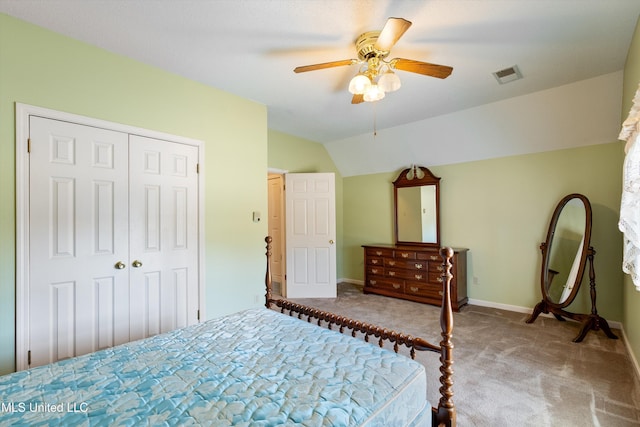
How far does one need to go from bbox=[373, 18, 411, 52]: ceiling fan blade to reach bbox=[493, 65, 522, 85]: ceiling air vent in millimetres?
1533

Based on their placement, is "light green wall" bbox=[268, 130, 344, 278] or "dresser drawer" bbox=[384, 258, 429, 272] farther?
"light green wall" bbox=[268, 130, 344, 278]

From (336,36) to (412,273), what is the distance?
3353 millimetres

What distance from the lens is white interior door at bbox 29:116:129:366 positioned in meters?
2.09

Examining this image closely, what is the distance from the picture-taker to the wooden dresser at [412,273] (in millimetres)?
3990

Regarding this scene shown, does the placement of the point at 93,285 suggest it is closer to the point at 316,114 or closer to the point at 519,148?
the point at 316,114

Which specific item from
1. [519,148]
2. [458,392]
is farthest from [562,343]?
[519,148]

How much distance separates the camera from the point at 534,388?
2107 millimetres

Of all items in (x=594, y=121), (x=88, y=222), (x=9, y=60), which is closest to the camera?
(x=9, y=60)

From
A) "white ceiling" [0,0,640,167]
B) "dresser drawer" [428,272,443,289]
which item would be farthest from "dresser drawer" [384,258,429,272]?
"white ceiling" [0,0,640,167]

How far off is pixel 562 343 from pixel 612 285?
103 cm

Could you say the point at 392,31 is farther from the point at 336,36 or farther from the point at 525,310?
the point at 525,310

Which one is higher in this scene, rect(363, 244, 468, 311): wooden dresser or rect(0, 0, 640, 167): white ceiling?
rect(0, 0, 640, 167): white ceiling

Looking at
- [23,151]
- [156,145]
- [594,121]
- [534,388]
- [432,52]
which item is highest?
[432,52]

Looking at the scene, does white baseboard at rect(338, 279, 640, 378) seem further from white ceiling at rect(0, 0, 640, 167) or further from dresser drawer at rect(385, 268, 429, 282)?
white ceiling at rect(0, 0, 640, 167)
